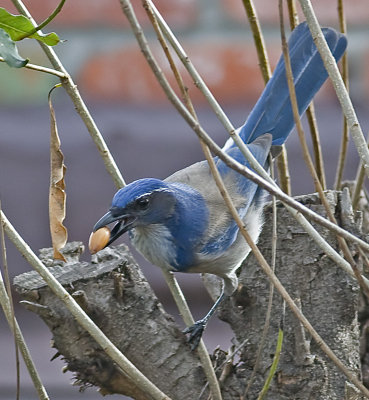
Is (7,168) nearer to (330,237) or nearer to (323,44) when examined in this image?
(330,237)

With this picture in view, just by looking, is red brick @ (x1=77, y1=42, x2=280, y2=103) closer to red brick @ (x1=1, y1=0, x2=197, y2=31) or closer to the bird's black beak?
red brick @ (x1=1, y1=0, x2=197, y2=31)

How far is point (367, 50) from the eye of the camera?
2.00 m

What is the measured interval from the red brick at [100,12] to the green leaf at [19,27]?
1.18 m

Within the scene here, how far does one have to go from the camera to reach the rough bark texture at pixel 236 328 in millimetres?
1063

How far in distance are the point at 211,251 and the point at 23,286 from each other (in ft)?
1.25

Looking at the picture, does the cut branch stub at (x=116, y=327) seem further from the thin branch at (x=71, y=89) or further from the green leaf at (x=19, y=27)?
the green leaf at (x=19, y=27)

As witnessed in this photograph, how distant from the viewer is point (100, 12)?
2102 mm

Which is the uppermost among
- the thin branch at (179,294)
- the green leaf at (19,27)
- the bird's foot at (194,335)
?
the green leaf at (19,27)

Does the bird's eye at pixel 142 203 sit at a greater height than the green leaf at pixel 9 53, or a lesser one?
lesser

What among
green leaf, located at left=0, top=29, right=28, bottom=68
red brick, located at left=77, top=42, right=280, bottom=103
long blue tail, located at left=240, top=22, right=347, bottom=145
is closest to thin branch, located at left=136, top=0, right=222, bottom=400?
green leaf, located at left=0, top=29, right=28, bottom=68

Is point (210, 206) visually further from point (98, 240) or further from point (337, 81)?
point (337, 81)

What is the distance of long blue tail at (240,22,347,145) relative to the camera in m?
1.38

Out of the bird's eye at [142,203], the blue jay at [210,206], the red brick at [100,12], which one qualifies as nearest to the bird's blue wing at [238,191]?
the blue jay at [210,206]

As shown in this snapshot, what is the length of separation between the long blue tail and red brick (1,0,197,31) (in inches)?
22.6
